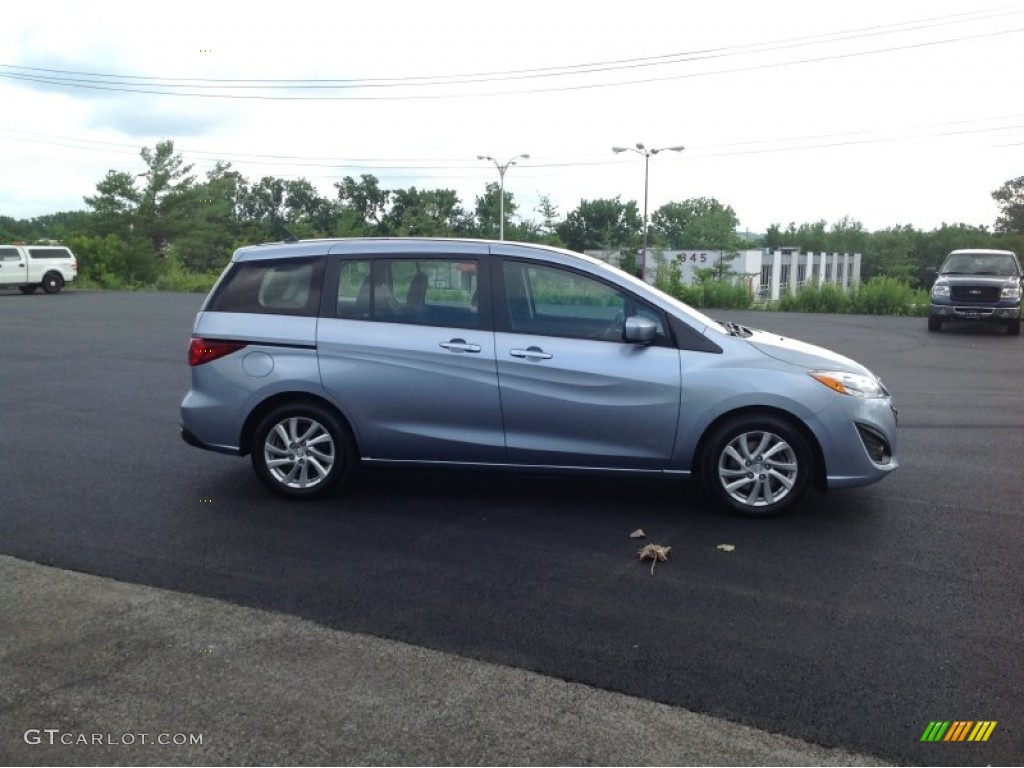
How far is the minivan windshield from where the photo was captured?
77.8 feet

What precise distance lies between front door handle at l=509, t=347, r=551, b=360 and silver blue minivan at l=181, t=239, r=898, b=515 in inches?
0.6

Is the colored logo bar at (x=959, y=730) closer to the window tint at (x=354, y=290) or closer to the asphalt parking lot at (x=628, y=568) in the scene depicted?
the asphalt parking lot at (x=628, y=568)

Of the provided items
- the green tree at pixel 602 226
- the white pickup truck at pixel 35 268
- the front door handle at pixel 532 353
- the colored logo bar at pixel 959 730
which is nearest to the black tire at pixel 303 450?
the front door handle at pixel 532 353

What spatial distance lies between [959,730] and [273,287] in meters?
5.32

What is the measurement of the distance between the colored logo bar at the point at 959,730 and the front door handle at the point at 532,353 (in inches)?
143

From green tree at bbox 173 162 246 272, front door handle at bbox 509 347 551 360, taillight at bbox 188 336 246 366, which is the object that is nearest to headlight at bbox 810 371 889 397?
front door handle at bbox 509 347 551 360

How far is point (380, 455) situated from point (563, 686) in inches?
129

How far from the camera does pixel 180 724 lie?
3.96 meters

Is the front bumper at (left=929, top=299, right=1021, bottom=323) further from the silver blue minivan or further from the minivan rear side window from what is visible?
the minivan rear side window

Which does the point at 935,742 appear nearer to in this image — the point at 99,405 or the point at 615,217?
the point at 99,405

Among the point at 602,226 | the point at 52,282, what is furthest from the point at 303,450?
the point at 602,226

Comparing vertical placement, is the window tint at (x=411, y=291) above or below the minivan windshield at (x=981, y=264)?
below

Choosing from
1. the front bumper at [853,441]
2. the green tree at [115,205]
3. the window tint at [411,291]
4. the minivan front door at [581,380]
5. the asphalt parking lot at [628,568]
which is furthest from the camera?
the green tree at [115,205]

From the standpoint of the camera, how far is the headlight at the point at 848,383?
269 inches
